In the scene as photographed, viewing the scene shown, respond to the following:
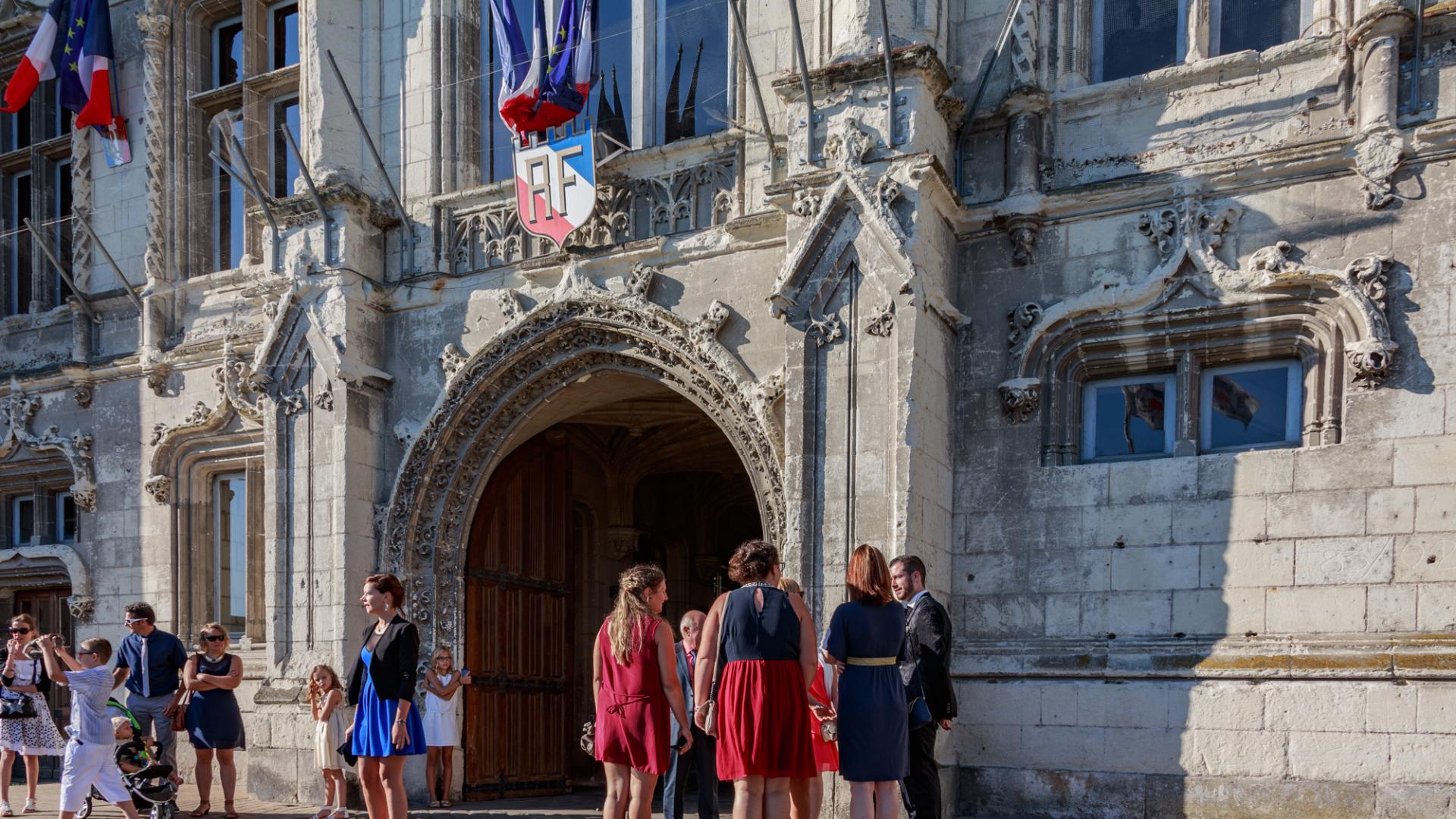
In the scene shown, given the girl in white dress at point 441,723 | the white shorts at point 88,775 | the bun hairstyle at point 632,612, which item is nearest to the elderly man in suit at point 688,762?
the bun hairstyle at point 632,612

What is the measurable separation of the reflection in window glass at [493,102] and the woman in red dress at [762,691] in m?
Result: 5.83

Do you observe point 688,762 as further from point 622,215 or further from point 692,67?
point 692,67

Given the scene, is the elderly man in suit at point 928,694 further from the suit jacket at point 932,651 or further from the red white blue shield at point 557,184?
the red white blue shield at point 557,184

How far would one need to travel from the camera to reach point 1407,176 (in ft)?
23.8

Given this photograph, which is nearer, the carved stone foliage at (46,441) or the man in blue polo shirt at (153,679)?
the man in blue polo shirt at (153,679)

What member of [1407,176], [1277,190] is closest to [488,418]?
[1277,190]

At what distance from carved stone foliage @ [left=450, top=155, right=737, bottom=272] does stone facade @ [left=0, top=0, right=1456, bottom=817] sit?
3 centimetres

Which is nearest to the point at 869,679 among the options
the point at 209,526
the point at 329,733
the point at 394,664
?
the point at 394,664

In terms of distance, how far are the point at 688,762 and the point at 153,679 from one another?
3.99m

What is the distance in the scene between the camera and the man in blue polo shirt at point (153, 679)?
8875mm

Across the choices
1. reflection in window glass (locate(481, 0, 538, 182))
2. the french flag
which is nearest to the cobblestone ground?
reflection in window glass (locate(481, 0, 538, 182))

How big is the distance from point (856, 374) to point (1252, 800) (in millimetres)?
3289

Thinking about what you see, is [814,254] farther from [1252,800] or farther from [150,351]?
[150,351]

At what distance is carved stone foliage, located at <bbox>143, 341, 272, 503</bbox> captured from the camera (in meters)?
11.5
